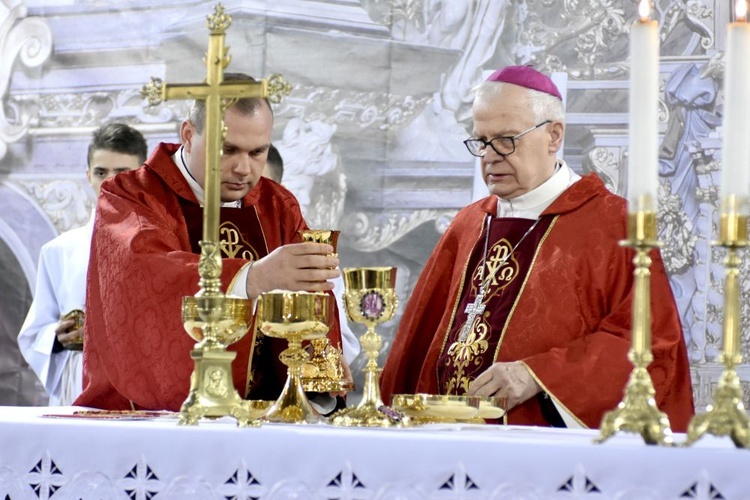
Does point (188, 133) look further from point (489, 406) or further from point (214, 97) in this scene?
point (489, 406)

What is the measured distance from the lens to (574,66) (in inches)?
265

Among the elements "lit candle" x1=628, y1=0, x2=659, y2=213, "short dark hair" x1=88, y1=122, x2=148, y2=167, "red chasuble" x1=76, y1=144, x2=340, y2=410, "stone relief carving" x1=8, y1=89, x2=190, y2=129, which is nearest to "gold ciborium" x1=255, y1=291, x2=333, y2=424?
"red chasuble" x1=76, y1=144, x2=340, y2=410

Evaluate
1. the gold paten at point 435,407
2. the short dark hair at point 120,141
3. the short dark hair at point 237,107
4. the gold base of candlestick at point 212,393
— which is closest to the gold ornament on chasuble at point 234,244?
the short dark hair at point 237,107

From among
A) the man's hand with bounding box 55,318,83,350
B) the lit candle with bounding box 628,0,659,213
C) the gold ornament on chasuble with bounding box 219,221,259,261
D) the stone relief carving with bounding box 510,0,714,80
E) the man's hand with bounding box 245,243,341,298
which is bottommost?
the man's hand with bounding box 55,318,83,350

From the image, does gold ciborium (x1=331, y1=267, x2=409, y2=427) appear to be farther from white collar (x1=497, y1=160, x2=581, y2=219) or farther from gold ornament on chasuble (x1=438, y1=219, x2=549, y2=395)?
white collar (x1=497, y1=160, x2=581, y2=219)

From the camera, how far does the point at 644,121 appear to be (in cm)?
243

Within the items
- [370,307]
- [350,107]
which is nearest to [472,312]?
[370,307]

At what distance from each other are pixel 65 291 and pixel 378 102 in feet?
6.74

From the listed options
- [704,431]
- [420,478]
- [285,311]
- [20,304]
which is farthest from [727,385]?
[20,304]

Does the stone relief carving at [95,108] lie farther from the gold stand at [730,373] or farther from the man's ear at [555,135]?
the gold stand at [730,373]

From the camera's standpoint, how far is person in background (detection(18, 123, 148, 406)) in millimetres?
5871

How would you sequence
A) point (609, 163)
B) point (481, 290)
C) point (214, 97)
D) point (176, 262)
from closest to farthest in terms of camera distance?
point (214, 97), point (176, 262), point (481, 290), point (609, 163)

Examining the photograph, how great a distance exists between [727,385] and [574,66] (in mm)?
4437

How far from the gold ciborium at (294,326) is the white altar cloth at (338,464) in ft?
0.66
